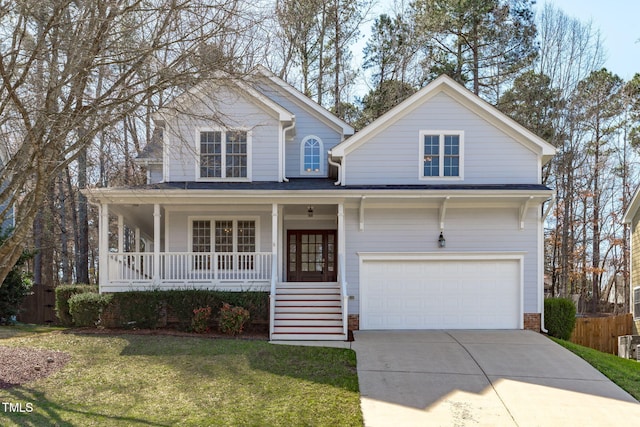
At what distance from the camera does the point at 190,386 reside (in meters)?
9.09

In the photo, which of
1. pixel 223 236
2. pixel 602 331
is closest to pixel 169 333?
pixel 223 236

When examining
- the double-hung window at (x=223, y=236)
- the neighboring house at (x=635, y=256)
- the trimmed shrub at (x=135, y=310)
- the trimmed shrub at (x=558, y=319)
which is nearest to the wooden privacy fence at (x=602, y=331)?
the neighboring house at (x=635, y=256)

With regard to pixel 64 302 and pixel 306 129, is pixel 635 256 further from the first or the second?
pixel 64 302

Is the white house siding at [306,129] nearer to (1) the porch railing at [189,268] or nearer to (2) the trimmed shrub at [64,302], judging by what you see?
(1) the porch railing at [189,268]

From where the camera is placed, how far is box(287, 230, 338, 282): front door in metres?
16.9

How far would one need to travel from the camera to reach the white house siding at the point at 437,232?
1507 centimetres

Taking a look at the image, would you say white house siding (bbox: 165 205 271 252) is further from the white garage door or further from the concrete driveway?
the concrete driveway

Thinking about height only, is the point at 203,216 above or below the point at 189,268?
above

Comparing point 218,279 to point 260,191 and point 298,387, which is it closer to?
point 260,191

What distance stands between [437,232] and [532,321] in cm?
342

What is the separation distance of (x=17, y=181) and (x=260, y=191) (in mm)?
6477

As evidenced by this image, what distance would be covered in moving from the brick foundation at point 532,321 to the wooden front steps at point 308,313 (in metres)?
5.06

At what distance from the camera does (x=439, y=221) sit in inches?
594

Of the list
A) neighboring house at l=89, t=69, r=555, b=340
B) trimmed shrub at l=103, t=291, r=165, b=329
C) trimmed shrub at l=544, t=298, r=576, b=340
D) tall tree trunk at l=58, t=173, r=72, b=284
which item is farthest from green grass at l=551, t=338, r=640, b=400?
tall tree trunk at l=58, t=173, r=72, b=284
